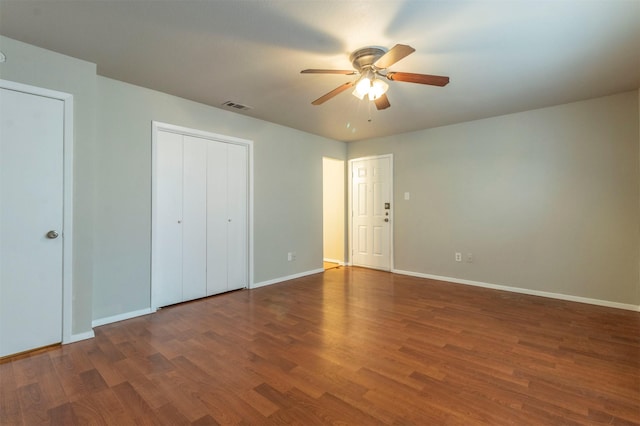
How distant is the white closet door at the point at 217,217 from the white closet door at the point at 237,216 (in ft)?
0.20

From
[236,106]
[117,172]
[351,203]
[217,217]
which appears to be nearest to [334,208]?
[351,203]

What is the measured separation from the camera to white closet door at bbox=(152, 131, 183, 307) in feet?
11.0

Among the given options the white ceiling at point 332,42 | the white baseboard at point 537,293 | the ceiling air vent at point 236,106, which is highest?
the ceiling air vent at point 236,106

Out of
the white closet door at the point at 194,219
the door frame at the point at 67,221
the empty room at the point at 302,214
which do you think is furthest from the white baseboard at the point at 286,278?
the door frame at the point at 67,221

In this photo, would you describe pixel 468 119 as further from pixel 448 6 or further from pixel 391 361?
pixel 391 361

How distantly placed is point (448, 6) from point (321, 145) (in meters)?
3.55

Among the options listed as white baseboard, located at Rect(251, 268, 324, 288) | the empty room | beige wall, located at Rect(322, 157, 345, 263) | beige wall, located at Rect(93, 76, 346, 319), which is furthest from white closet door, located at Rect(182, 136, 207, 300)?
beige wall, located at Rect(322, 157, 345, 263)

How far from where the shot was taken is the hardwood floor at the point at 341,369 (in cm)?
166

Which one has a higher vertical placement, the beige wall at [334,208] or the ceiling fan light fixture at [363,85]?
the ceiling fan light fixture at [363,85]

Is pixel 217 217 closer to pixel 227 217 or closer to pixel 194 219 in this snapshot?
pixel 227 217

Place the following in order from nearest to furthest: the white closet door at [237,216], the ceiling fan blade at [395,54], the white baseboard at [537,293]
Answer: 1. the ceiling fan blade at [395,54]
2. the white baseboard at [537,293]
3. the white closet door at [237,216]

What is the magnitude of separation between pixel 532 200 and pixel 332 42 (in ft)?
11.0

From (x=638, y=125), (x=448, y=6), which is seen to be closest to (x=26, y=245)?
(x=448, y=6)

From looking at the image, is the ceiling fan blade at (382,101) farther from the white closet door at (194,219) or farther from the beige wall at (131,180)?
the white closet door at (194,219)
